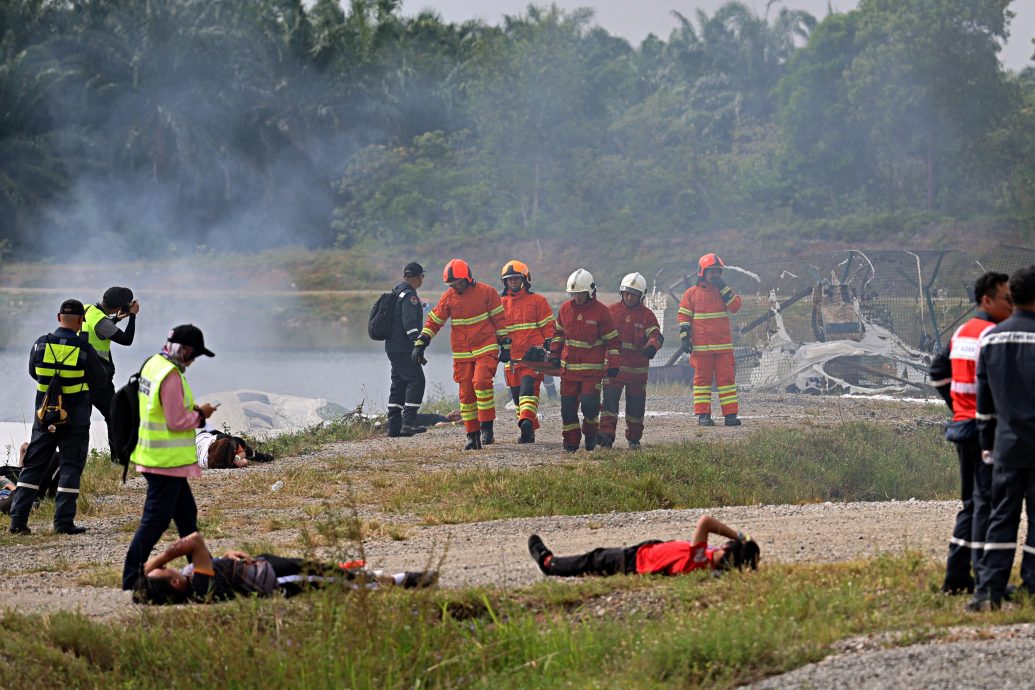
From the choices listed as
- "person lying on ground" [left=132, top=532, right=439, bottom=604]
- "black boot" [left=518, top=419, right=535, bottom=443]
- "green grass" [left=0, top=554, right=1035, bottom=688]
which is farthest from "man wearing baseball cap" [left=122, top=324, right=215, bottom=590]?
"black boot" [left=518, top=419, right=535, bottom=443]

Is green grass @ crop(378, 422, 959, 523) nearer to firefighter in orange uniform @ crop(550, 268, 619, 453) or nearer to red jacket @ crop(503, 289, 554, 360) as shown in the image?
firefighter in orange uniform @ crop(550, 268, 619, 453)

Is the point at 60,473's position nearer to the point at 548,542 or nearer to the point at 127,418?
the point at 127,418

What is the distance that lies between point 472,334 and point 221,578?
23.8ft

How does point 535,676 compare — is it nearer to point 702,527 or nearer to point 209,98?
point 702,527

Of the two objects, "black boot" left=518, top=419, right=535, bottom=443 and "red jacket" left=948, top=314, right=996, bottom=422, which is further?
"black boot" left=518, top=419, right=535, bottom=443

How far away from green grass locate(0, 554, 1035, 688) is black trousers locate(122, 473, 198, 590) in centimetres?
56

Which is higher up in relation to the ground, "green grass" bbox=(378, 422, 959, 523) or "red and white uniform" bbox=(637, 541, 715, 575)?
"red and white uniform" bbox=(637, 541, 715, 575)

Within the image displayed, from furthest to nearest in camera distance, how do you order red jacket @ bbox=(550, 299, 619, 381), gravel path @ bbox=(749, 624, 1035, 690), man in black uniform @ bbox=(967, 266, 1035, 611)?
red jacket @ bbox=(550, 299, 619, 381) → man in black uniform @ bbox=(967, 266, 1035, 611) → gravel path @ bbox=(749, 624, 1035, 690)

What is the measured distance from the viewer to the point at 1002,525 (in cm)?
654

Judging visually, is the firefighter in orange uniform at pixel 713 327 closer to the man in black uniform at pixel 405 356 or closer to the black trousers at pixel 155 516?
the man in black uniform at pixel 405 356

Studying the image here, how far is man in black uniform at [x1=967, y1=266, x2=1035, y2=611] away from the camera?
6.36 meters

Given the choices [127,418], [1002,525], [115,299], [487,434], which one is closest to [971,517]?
[1002,525]

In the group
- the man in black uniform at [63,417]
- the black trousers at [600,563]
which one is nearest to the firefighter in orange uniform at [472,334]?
the man in black uniform at [63,417]

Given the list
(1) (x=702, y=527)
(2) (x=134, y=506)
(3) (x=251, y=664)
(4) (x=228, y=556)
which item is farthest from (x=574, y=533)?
(2) (x=134, y=506)
